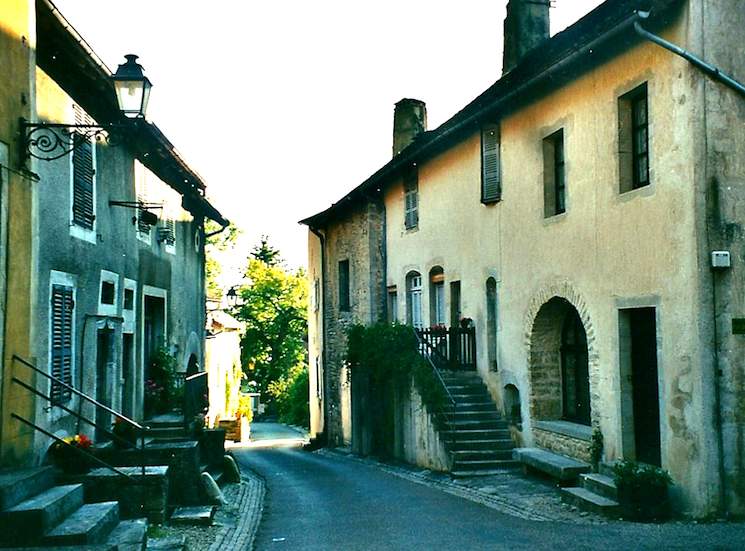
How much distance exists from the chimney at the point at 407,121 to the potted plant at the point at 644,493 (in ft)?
54.7

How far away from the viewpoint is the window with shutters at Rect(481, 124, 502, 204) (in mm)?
15516

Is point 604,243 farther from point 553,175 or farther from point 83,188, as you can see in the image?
point 83,188

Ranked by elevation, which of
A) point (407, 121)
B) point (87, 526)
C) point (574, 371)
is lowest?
point (87, 526)

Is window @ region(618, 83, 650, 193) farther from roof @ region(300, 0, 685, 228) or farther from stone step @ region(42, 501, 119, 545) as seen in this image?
stone step @ region(42, 501, 119, 545)

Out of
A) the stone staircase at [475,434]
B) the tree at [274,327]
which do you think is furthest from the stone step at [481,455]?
the tree at [274,327]

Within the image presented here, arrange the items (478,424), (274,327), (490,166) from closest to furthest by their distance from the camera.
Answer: (478,424)
(490,166)
(274,327)

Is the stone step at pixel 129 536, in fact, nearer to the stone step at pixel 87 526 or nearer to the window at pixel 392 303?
the stone step at pixel 87 526

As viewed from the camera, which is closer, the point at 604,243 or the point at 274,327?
the point at 604,243

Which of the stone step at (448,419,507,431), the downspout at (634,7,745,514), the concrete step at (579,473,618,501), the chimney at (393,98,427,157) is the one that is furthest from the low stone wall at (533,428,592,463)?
the chimney at (393,98,427,157)

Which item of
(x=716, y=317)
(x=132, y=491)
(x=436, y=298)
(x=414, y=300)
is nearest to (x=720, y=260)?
(x=716, y=317)

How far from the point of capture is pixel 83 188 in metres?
11.2

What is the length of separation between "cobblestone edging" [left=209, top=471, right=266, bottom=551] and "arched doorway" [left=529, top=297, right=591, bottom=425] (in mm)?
4913

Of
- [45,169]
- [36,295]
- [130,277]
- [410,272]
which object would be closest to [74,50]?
[45,169]

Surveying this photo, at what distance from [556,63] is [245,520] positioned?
7668 mm
